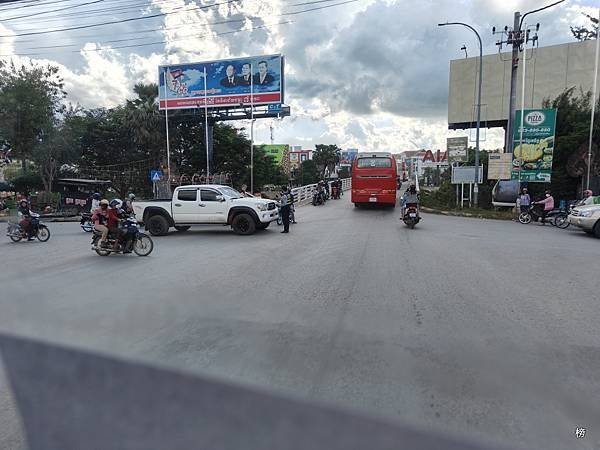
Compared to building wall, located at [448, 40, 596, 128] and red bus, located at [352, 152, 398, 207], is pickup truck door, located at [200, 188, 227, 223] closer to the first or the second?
red bus, located at [352, 152, 398, 207]

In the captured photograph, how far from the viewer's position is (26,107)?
29719 millimetres

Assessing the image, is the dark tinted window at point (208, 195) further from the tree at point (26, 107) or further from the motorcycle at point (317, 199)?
the tree at point (26, 107)

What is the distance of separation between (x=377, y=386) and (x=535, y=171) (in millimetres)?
21303

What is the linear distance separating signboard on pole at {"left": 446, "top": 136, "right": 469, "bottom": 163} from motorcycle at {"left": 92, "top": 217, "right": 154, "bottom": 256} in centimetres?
1975

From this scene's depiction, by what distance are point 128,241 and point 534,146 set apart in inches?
785

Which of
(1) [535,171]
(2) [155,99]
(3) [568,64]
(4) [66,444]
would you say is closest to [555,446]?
(4) [66,444]

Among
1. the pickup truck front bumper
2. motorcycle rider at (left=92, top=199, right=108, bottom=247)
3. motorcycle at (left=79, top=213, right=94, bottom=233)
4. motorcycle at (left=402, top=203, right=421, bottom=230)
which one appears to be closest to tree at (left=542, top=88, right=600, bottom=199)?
motorcycle at (left=402, top=203, right=421, bottom=230)

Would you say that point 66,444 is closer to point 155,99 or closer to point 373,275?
point 373,275

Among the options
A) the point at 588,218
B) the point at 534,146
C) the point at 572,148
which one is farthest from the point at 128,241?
the point at 572,148

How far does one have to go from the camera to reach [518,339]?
4445 millimetres

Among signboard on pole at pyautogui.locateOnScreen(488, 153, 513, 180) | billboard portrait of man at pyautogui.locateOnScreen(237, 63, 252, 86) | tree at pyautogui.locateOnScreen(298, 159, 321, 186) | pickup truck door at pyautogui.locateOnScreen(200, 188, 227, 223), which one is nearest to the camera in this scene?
pickup truck door at pyautogui.locateOnScreen(200, 188, 227, 223)

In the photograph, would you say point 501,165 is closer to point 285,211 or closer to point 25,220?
point 285,211

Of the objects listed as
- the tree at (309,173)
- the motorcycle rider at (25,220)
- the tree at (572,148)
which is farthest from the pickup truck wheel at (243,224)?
the tree at (309,173)

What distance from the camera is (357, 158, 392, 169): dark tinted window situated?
21.7 m
